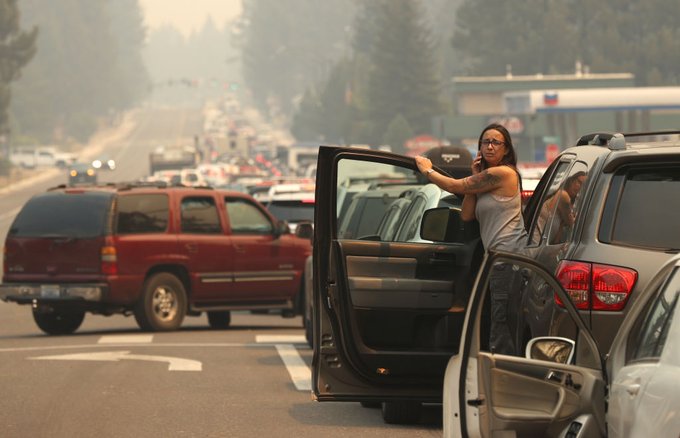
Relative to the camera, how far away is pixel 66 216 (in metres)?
19.8

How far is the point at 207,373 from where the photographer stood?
A: 47.8 feet

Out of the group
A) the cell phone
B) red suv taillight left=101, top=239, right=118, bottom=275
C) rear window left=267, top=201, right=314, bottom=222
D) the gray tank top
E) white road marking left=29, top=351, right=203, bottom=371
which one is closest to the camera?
the gray tank top

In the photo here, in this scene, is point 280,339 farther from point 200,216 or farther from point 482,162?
point 482,162

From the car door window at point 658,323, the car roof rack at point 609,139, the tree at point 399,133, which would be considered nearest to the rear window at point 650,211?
the car roof rack at point 609,139

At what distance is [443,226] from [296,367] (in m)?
5.34

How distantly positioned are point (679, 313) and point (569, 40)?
112877 mm

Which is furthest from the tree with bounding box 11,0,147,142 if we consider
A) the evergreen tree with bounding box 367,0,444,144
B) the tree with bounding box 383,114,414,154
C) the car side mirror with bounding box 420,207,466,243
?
the car side mirror with bounding box 420,207,466,243

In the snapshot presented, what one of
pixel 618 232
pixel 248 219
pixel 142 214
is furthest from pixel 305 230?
pixel 618 232

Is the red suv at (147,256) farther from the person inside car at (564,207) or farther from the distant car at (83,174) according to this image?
the distant car at (83,174)

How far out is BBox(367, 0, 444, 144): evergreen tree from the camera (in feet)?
416

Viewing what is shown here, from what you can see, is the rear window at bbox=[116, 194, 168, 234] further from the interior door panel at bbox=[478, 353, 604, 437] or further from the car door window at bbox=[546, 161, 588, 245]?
the interior door panel at bbox=[478, 353, 604, 437]

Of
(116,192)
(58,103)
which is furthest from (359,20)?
(116,192)

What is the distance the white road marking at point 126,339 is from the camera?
60.0 feet

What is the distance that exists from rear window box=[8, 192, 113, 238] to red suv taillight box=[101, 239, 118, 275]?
169 millimetres
